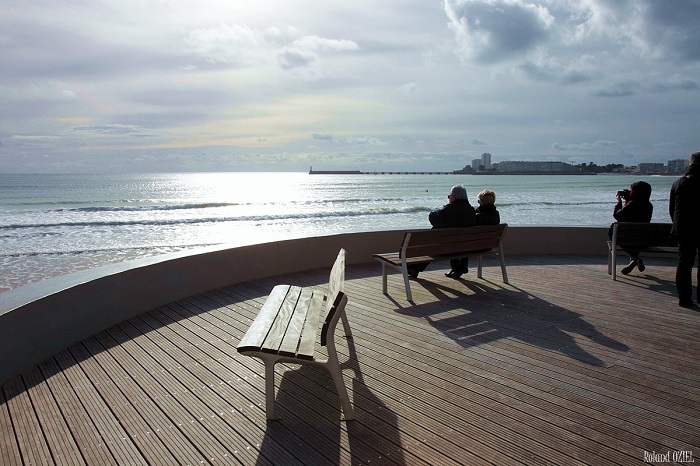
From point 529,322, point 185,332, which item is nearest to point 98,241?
point 185,332

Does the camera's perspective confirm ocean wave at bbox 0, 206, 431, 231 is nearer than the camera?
No

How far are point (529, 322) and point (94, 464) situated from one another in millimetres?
3318

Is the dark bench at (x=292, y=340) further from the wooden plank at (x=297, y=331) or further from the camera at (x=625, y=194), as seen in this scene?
the camera at (x=625, y=194)

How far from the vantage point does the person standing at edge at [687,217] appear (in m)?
4.54

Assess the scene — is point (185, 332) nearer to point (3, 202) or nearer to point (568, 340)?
point (568, 340)

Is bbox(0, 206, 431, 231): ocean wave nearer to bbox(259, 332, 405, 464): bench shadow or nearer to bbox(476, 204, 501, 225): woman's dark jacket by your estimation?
bbox(476, 204, 501, 225): woman's dark jacket

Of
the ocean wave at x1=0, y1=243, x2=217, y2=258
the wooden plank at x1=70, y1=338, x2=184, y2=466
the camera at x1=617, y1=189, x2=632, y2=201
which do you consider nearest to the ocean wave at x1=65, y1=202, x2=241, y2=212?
the ocean wave at x1=0, y1=243, x2=217, y2=258

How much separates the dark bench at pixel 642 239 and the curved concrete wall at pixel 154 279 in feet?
5.43

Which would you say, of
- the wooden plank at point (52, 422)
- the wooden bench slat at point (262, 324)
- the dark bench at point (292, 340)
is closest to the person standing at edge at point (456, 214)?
the wooden bench slat at point (262, 324)

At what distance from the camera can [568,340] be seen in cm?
388

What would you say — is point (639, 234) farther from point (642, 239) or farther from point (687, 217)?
point (687, 217)

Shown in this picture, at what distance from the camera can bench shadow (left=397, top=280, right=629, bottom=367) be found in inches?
149

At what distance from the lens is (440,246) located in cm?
519

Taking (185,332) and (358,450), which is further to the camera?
(185,332)
